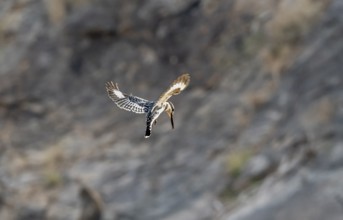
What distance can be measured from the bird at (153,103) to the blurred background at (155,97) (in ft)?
25.7

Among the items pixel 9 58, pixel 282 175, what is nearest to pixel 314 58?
pixel 282 175

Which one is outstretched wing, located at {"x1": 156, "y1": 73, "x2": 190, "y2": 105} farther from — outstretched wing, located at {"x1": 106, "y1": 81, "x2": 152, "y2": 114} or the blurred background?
the blurred background

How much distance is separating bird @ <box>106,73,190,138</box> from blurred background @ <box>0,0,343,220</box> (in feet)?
25.7

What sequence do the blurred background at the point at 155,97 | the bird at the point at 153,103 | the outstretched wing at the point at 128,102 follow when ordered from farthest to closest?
the blurred background at the point at 155,97, the outstretched wing at the point at 128,102, the bird at the point at 153,103

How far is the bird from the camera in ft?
34.0

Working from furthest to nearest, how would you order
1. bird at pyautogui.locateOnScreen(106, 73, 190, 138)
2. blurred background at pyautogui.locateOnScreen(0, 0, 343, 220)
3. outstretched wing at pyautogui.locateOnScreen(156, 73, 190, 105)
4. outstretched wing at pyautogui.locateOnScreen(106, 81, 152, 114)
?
blurred background at pyautogui.locateOnScreen(0, 0, 343, 220) < outstretched wing at pyautogui.locateOnScreen(106, 81, 152, 114) < bird at pyautogui.locateOnScreen(106, 73, 190, 138) < outstretched wing at pyautogui.locateOnScreen(156, 73, 190, 105)

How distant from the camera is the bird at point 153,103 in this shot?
34.0ft

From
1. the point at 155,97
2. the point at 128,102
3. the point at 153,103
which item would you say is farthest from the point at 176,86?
the point at 155,97

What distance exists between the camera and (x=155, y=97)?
20.8 metres

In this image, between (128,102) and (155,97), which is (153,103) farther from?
(155,97)

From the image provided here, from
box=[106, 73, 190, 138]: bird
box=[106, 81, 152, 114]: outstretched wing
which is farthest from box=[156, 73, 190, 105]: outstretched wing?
box=[106, 81, 152, 114]: outstretched wing

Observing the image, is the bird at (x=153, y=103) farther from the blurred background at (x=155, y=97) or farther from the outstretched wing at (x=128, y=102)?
the blurred background at (x=155, y=97)

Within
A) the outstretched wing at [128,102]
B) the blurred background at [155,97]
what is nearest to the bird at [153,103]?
the outstretched wing at [128,102]

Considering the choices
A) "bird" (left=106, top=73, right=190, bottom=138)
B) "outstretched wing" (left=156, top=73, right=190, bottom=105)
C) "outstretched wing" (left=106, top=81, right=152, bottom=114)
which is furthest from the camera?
"outstretched wing" (left=106, top=81, right=152, bottom=114)
